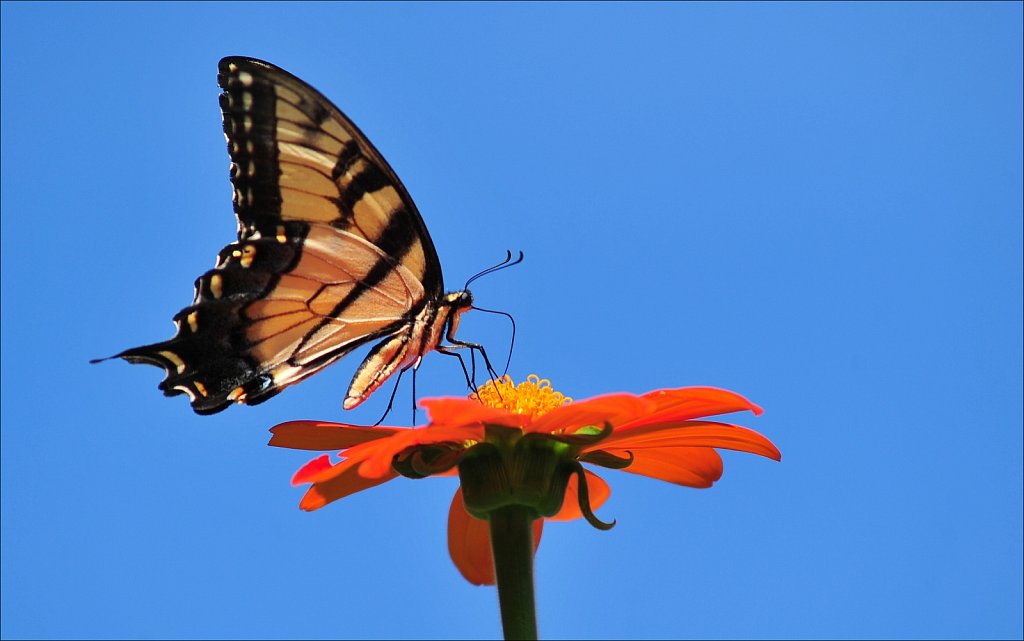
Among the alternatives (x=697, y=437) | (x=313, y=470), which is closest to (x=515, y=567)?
(x=313, y=470)

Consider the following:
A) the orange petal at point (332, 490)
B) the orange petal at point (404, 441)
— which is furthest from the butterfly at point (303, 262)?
the orange petal at point (404, 441)

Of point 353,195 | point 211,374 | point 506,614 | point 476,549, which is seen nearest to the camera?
point 506,614

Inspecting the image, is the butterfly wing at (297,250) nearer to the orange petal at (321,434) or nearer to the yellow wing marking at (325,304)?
the yellow wing marking at (325,304)

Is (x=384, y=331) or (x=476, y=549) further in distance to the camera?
(x=384, y=331)

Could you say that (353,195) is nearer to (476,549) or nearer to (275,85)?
(275,85)

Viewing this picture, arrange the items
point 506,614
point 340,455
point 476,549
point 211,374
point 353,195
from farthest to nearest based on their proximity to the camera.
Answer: point 353,195
point 211,374
point 476,549
point 340,455
point 506,614

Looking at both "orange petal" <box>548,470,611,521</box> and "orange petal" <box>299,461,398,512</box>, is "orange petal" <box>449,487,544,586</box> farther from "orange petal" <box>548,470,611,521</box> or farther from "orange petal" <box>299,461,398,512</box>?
"orange petal" <box>299,461,398,512</box>

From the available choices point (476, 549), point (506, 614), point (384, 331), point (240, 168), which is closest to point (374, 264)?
point (384, 331)
